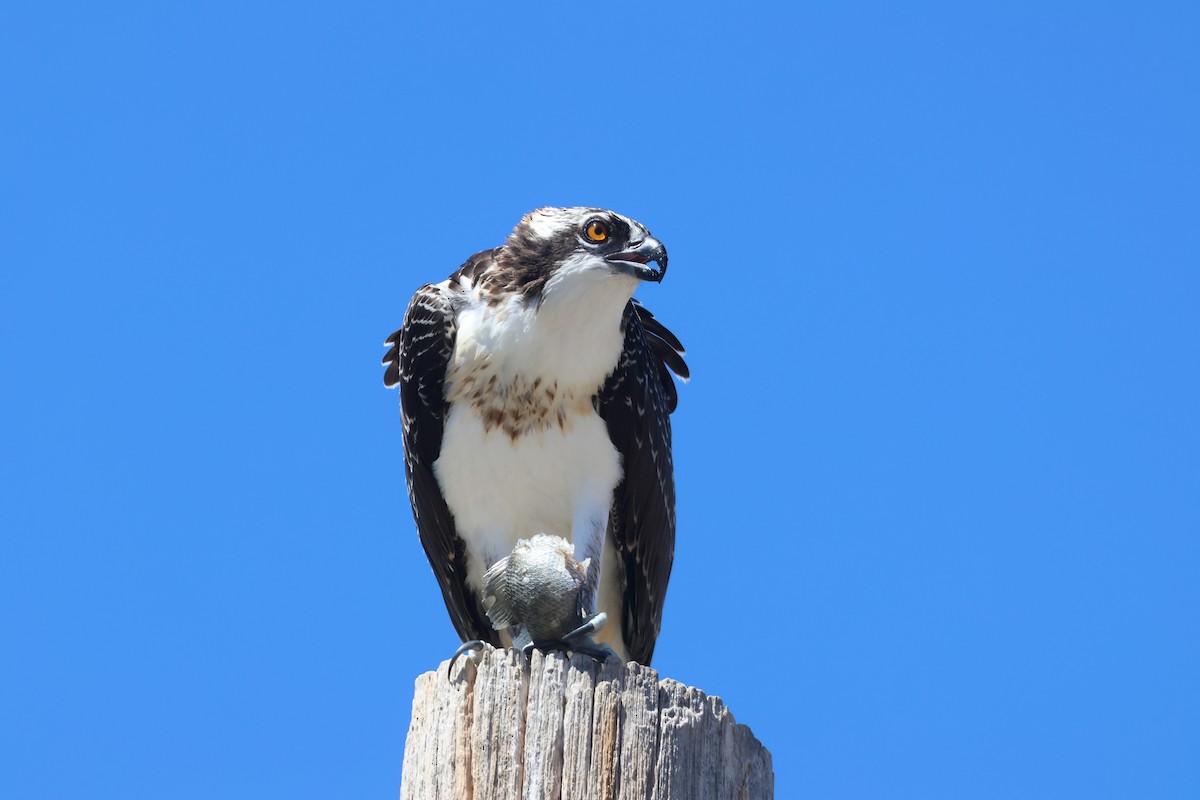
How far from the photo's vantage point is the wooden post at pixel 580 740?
451 cm

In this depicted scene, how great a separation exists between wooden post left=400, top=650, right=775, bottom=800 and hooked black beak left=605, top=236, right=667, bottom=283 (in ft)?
8.60

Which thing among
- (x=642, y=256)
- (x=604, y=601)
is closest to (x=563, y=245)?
(x=642, y=256)

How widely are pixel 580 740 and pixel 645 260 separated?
3.03m

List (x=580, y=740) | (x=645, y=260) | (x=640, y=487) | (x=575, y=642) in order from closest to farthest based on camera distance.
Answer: (x=580, y=740), (x=575, y=642), (x=645, y=260), (x=640, y=487)

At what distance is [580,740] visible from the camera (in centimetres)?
455

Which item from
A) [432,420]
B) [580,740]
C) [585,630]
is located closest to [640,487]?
[432,420]

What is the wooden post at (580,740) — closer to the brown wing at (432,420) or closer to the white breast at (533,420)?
the white breast at (533,420)

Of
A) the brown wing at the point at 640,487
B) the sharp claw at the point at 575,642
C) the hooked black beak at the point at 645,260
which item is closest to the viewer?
the sharp claw at the point at 575,642

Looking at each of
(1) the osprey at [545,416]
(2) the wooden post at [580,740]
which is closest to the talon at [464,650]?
(2) the wooden post at [580,740]

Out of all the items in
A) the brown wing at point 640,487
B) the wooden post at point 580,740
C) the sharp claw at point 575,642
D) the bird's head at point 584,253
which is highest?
the bird's head at point 584,253

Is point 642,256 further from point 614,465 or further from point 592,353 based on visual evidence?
point 614,465

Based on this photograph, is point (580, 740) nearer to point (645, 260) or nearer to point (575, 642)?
point (575, 642)

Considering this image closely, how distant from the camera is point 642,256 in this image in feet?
23.0

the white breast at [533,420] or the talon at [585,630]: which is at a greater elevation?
the white breast at [533,420]
